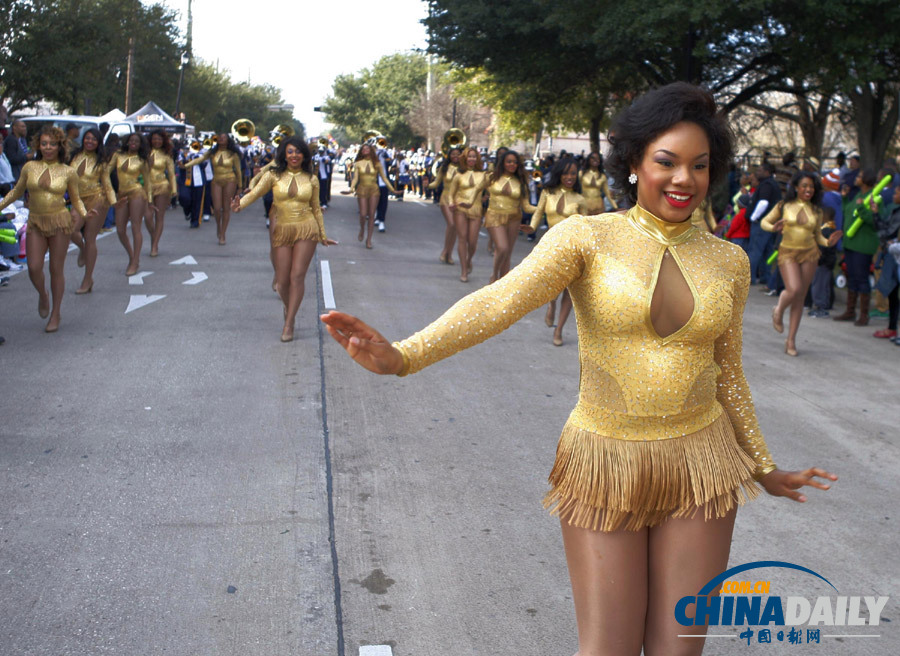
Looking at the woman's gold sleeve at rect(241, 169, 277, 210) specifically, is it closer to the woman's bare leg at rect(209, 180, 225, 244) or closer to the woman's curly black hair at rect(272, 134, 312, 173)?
the woman's curly black hair at rect(272, 134, 312, 173)

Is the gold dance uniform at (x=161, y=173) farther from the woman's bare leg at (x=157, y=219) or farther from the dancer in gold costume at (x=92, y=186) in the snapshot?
the dancer in gold costume at (x=92, y=186)

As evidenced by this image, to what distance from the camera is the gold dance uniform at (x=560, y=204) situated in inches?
441

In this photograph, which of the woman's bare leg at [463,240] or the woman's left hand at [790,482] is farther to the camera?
the woman's bare leg at [463,240]

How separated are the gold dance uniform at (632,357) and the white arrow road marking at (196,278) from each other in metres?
10.7

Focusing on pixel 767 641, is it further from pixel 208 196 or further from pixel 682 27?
pixel 208 196

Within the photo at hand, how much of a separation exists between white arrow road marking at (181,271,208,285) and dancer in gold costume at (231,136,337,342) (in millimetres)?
3406

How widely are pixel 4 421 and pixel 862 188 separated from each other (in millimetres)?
10156

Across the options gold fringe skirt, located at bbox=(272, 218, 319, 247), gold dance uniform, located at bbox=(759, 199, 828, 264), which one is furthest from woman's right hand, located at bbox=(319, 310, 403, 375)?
gold dance uniform, located at bbox=(759, 199, 828, 264)

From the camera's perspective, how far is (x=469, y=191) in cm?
1414

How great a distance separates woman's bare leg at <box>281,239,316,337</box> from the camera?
9.40 metres

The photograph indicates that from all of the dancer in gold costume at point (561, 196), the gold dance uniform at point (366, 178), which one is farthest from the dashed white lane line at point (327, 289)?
the gold dance uniform at point (366, 178)

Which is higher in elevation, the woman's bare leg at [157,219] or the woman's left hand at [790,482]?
the woman's left hand at [790,482]

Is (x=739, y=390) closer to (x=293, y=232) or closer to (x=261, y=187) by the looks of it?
(x=293, y=232)

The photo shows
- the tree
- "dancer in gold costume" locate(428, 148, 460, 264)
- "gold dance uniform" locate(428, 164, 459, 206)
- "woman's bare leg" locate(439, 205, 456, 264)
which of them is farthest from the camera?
the tree
